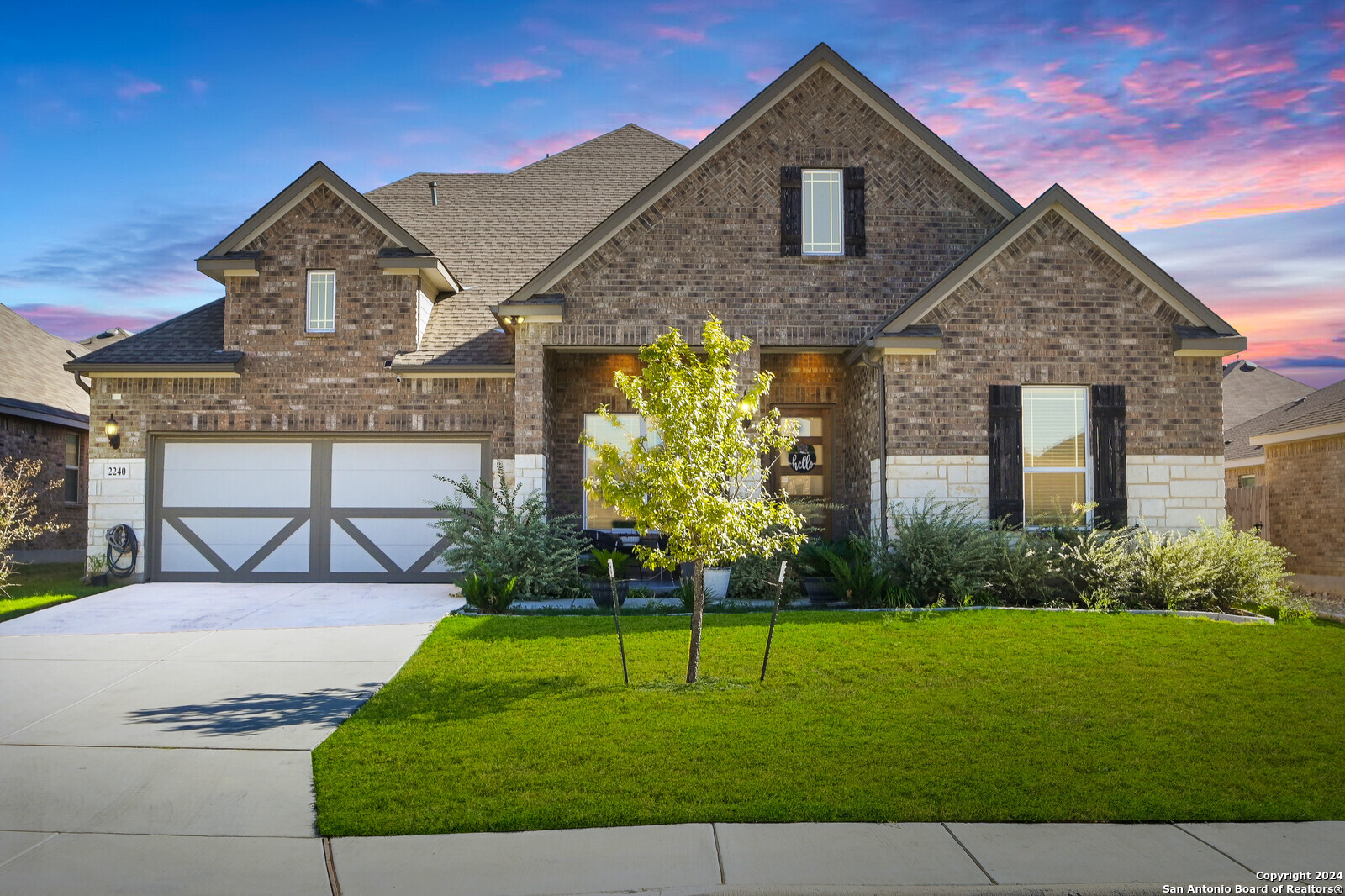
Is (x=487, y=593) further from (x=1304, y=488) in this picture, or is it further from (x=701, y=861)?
(x=1304, y=488)

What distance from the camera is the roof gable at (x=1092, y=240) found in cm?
1334

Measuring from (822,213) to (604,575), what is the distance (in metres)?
6.48

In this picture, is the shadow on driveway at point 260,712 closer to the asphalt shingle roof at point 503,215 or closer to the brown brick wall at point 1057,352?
the asphalt shingle roof at point 503,215

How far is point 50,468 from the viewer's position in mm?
20906

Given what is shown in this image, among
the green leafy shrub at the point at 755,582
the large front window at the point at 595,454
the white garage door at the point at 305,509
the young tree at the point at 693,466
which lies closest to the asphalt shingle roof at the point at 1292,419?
the green leafy shrub at the point at 755,582

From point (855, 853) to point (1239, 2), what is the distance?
Result: 11498 mm

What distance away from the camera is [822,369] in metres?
16.4

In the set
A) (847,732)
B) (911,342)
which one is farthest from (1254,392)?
(847,732)

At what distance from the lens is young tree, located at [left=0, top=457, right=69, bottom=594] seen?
14.5 metres

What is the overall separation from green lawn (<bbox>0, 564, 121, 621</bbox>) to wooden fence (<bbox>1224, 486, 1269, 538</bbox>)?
72.1 ft

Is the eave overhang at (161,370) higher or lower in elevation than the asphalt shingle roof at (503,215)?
lower

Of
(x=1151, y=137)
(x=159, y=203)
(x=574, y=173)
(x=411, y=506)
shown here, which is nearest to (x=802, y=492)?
(x=411, y=506)

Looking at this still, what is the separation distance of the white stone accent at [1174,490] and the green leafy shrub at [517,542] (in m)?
7.97

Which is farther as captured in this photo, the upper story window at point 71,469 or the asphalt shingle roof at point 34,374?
the upper story window at point 71,469
